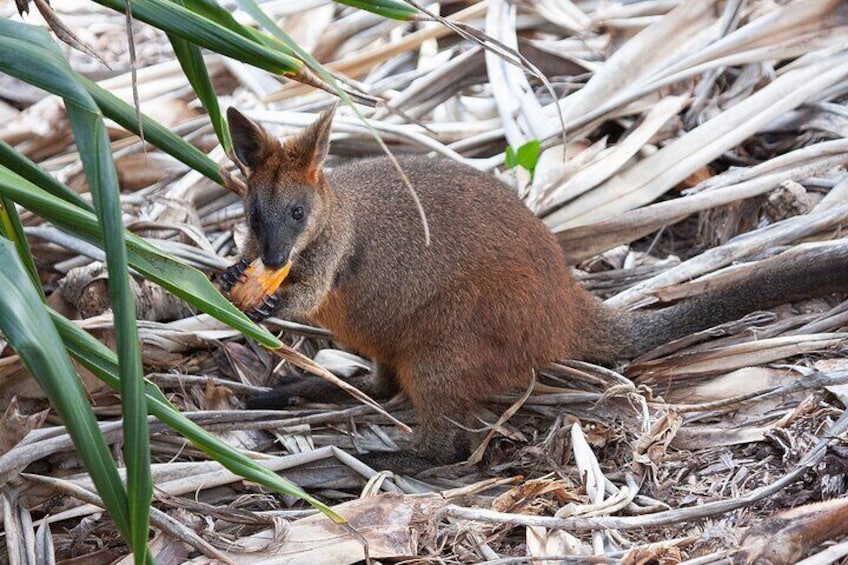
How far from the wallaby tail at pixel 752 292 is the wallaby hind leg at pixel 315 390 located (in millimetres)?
994

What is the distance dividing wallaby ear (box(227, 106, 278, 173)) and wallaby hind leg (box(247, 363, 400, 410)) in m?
0.93

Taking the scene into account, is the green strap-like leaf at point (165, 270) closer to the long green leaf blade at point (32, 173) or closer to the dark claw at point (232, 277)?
the long green leaf blade at point (32, 173)

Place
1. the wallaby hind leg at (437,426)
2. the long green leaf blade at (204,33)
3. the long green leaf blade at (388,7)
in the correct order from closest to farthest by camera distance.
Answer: the long green leaf blade at (204,33) < the long green leaf blade at (388,7) < the wallaby hind leg at (437,426)

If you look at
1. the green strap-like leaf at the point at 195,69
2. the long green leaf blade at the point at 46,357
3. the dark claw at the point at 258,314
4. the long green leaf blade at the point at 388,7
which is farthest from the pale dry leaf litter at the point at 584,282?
the long green leaf blade at the point at 46,357

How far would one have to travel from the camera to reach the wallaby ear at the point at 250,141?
3.74m

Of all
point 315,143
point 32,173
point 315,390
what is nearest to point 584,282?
point 315,390

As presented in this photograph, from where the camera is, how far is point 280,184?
152 inches

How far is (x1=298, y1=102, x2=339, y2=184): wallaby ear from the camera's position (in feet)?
12.5

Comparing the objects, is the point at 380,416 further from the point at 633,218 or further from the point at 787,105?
the point at 787,105

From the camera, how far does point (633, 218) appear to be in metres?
4.48

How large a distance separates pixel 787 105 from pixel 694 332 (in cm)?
139

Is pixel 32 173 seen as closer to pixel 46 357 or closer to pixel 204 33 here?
pixel 204 33

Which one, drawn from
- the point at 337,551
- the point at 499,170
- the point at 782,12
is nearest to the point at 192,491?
the point at 337,551

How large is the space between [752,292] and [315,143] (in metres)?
1.69
